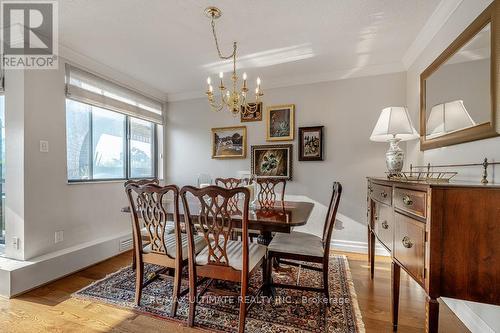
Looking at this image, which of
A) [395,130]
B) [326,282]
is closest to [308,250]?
[326,282]

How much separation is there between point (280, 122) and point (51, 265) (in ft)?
10.3

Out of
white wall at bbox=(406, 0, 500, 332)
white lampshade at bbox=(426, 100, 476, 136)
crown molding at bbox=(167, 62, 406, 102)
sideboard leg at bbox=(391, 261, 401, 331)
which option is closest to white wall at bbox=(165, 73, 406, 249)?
crown molding at bbox=(167, 62, 406, 102)

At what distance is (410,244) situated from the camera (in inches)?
50.8

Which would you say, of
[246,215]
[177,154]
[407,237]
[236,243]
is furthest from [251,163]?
[407,237]

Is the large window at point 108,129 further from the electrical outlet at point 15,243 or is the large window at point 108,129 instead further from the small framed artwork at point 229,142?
the small framed artwork at point 229,142

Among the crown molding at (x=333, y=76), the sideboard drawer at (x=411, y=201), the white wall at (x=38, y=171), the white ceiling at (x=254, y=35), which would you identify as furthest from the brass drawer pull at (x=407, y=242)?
the white wall at (x=38, y=171)

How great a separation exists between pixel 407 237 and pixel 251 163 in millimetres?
2460

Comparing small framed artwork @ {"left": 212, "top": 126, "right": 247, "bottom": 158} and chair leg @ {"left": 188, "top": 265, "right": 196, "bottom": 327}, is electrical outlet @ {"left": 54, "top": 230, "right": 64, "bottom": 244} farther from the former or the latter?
small framed artwork @ {"left": 212, "top": 126, "right": 247, "bottom": 158}

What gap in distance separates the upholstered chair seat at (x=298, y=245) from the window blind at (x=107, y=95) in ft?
8.88

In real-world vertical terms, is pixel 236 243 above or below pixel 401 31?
below

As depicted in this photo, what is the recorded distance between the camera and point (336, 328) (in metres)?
1.63

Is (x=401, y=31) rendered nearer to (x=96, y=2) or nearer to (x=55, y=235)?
(x=96, y=2)

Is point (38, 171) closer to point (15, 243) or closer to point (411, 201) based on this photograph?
point (15, 243)

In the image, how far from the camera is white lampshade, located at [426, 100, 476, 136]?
1621 millimetres
